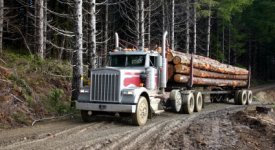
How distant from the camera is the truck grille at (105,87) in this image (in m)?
13.0

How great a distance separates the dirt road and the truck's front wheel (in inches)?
10.3

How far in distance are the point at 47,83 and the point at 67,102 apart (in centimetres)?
136

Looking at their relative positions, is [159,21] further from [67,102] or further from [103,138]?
[103,138]

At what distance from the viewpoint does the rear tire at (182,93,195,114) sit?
57.9 ft

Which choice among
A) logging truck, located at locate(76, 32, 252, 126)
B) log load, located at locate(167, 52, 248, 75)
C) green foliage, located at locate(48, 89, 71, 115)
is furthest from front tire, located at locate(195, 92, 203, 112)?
green foliage, located at locate(48, 89, 71, 115)

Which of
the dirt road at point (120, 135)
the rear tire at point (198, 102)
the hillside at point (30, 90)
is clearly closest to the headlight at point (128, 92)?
the dirt road at point (120, 135)

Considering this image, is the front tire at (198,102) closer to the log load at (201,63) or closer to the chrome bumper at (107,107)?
the log load at (201,63)

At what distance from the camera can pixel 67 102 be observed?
55.8ft

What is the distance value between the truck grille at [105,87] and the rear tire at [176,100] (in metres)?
4.26

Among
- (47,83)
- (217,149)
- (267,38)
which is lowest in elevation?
(217,149)

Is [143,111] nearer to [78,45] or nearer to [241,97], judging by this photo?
[78,45]

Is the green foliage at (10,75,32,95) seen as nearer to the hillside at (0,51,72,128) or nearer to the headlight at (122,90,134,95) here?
the hillside at (0,51,72,128)

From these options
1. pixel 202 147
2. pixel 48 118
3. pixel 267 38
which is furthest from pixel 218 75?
pixel 267 38

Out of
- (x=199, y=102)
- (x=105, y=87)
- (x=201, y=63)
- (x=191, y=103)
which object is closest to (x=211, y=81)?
(x=201, y=63)
